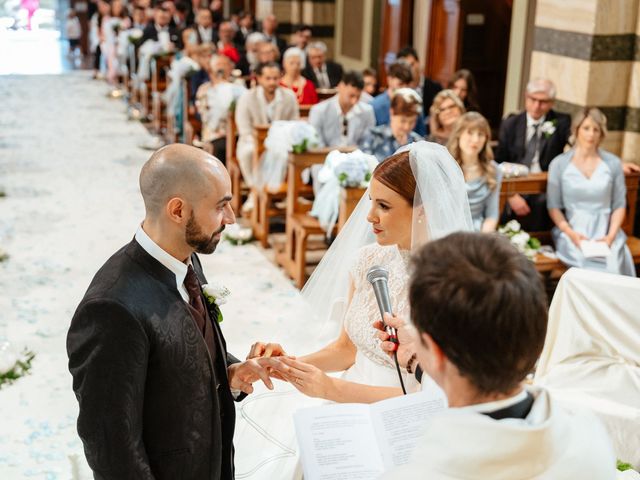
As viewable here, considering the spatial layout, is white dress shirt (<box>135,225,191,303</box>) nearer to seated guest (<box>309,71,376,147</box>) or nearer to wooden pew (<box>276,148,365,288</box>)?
wooden pew (<box>276,148,365,288</box>)

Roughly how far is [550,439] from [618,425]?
2442 millimetres

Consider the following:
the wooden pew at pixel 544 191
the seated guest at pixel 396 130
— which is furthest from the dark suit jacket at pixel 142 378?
the seated guest at pixel 396 130

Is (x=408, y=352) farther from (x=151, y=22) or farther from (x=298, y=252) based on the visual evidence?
(x=151, y=22)

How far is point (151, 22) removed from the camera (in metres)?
15.1

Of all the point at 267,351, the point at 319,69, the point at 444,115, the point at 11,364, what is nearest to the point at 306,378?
the point at 267,351

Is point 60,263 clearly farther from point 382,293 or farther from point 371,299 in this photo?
point 382,293

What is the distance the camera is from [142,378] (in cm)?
217

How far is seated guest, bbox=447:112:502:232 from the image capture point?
5801 mm

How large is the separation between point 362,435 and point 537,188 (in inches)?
167

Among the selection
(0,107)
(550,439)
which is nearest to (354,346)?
(550,439)

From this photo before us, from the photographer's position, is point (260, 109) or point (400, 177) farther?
point (260, 109)

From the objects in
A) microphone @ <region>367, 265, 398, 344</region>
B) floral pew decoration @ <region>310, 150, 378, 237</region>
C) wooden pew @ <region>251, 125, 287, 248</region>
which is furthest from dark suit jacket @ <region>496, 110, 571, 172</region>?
microphone @ <region>367, 265, 398, 344</region>

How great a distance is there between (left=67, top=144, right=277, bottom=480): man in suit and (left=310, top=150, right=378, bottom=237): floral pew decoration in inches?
136

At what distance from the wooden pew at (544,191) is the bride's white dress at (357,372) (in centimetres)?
294
